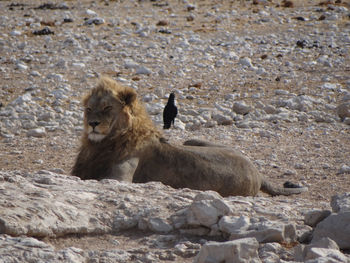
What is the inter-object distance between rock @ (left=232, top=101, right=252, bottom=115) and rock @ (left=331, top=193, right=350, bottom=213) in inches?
285

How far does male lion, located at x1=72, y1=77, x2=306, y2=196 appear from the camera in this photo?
25.0 feet

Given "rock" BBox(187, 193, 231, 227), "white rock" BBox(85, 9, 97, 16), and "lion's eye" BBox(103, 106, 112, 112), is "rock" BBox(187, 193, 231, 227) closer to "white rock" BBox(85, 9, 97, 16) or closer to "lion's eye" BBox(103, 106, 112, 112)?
"lion's eye" BBox(103, 106, 112, 112)

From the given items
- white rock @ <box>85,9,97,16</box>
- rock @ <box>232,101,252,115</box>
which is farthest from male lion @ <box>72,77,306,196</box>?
white rock @ <box>85,9,97,16</box>

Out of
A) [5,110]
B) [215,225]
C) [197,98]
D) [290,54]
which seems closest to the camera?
[215,225]

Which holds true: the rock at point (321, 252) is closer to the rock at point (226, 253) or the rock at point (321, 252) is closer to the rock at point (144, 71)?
the rock at point (226, 253)

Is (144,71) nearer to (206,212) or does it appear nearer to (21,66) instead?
(21,66)

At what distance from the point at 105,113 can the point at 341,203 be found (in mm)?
3738

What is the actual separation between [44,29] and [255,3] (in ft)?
28.6

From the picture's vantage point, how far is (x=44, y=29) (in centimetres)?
1834

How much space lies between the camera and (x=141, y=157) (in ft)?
25.7

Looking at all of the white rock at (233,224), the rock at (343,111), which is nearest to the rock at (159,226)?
the white rock at (233,224)

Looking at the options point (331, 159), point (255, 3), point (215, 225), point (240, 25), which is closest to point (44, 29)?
point (240, 25)

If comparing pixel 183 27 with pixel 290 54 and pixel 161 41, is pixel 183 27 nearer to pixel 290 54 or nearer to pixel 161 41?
pixel 161 41

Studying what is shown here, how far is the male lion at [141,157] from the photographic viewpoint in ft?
25.0
